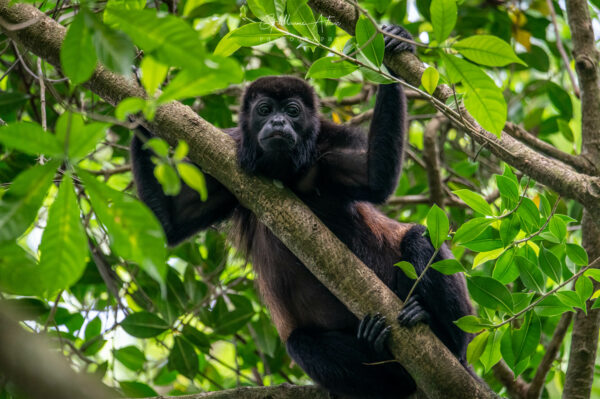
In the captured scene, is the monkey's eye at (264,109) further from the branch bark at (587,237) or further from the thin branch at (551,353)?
the thin branch at (551,353)

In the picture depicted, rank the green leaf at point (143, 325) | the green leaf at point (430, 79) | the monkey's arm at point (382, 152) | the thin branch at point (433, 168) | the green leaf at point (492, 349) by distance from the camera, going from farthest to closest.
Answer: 1. the thin branch at point (433, 168)
2. the green leaf at point (143, 325)
3. the monkey's arm at point (382, 152)
4. the green leaf at point (492, 349)
5. the green leaf at point (430, 79)

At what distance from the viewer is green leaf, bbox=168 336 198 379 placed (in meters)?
4.33

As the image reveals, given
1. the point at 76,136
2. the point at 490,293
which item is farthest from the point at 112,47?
the point at 490,293

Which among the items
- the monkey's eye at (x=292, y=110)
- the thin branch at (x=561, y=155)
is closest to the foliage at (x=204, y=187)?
the thin branch at (x=561, y=155)

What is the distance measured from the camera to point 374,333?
3070 mm

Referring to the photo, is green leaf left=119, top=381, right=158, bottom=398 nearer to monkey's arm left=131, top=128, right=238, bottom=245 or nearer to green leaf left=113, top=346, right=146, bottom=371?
green leaf left=113, top=346, right=146, bottom=371

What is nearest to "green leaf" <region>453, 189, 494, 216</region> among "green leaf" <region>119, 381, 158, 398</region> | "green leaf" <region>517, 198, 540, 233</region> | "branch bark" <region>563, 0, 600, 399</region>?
"green leaf" <region>517, 198, 540, 233</region>

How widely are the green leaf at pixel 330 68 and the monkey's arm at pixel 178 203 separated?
1.52 m

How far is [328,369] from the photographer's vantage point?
3.69 m

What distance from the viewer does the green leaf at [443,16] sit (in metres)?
2.30

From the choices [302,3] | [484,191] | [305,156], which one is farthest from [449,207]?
[302,3]

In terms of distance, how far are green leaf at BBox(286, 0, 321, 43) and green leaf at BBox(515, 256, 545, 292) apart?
140 cm

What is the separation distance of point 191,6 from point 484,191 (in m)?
4.03

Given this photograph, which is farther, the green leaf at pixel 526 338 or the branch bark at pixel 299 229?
the green leaf at pixel 526 338
